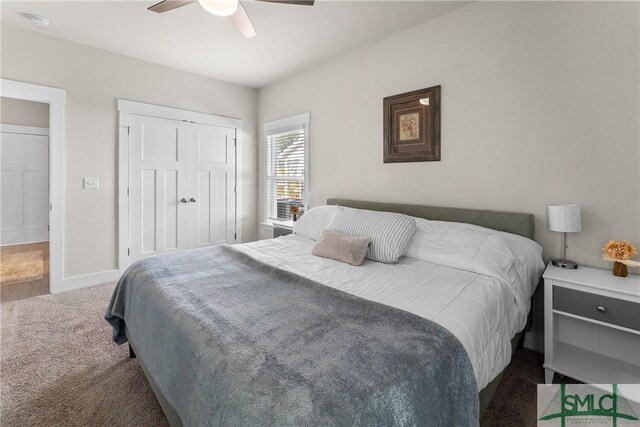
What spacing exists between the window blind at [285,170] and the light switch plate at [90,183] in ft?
7.14

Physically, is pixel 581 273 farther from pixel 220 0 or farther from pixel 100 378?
pixel 100 378

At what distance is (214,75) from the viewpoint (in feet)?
13.8

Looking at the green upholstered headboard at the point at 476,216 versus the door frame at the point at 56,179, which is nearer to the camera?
the green upholstered headboard at the point at 476,216

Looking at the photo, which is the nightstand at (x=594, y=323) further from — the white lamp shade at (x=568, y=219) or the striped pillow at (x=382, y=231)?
the striped pillow at (x=382, y=231)

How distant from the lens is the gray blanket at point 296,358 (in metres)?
0.83

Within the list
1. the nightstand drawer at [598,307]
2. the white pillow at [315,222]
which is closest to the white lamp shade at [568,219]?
the nightstand drawer at [598,307]

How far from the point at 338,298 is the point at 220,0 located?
6.30 feet

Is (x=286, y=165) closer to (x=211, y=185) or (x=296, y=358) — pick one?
(x=211, y=185)

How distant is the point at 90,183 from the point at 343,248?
315cm

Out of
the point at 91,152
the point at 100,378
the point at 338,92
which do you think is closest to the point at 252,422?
the point at 100,378

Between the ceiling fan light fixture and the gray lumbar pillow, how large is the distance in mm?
1705

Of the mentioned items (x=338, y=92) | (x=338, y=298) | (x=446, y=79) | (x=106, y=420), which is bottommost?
(x=106, y=420)

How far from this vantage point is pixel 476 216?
2.44 m

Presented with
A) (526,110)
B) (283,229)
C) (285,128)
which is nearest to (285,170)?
(285,128)
